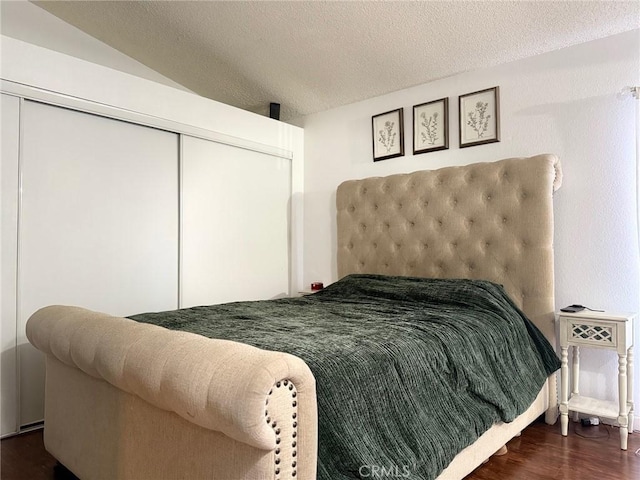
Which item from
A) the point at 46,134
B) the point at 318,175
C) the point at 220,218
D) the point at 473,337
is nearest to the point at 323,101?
the point at 318,175

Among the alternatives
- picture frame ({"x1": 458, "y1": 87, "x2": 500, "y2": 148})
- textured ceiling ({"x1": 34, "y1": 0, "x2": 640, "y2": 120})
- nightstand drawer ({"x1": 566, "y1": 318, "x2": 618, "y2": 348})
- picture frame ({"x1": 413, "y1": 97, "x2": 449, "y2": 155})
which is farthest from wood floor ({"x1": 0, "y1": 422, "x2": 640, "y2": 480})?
textured ceiling ({"x1": 34, "y1": 0, "x2": 640, "y2": 120})

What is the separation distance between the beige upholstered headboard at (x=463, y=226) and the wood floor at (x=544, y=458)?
52cm

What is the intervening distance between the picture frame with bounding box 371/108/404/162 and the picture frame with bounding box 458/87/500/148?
48cm

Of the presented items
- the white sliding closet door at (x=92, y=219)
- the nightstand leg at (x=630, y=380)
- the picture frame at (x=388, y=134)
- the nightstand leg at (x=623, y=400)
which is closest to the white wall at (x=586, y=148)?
the nightstand leg at (x=630, y=380)

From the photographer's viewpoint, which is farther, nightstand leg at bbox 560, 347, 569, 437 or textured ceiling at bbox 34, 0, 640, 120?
textured ceiling at bbox 34, 0, 640, 120

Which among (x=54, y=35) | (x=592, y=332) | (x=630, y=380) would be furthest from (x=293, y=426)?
(x=54, y=35)

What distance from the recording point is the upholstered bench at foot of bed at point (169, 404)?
997mm

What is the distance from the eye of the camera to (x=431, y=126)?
10.4ft

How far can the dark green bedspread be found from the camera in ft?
4.18

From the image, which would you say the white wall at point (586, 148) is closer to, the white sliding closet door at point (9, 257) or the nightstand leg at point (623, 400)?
the nightstand leg at point (623, 400)

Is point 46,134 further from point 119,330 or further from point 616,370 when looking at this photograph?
point 616,370

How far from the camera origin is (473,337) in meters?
1.91

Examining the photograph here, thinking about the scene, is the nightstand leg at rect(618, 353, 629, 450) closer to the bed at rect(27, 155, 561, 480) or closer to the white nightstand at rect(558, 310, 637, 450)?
the white nightstand at rect(558, 310, 637, 450)

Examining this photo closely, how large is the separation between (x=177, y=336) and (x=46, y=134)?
76.4 inches
